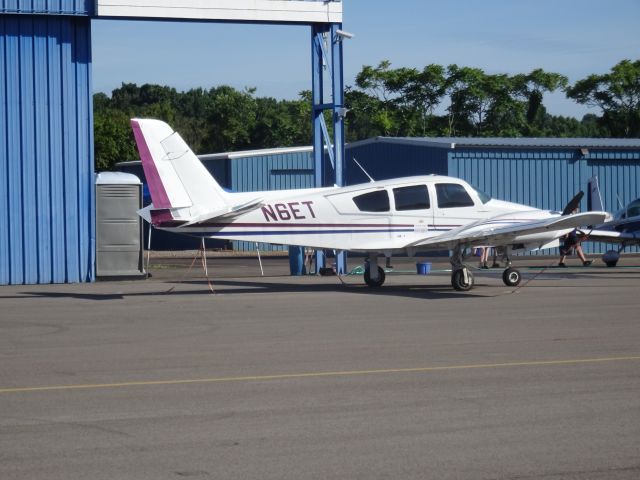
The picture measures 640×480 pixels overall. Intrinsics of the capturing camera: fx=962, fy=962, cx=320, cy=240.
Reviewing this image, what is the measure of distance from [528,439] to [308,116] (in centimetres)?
7752

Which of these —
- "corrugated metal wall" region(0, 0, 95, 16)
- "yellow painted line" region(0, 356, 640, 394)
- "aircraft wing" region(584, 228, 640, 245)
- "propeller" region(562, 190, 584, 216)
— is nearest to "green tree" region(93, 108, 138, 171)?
"corrugated metal wall" region(0, 0, 95, 16)

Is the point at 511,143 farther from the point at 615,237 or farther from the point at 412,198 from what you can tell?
the point at 412,198

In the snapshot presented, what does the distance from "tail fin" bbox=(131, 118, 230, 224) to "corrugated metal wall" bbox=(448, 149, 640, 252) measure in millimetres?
22729

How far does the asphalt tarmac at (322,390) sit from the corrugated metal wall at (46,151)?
23.7 feet

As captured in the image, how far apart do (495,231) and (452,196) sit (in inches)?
59.9

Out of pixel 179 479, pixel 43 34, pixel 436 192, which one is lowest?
pixel 179 479

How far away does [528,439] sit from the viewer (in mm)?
7113

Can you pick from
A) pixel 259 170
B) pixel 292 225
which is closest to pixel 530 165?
pixel 259 170

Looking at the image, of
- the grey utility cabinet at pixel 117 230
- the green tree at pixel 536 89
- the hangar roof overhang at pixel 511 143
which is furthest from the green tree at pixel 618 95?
the grey utility cabinet at pixel 117 230

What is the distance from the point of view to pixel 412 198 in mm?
20281

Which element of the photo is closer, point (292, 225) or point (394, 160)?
point (292, 225)

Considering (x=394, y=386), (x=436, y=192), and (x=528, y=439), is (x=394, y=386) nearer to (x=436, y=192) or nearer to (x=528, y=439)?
(x=528, y=439)

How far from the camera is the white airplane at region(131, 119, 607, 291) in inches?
734

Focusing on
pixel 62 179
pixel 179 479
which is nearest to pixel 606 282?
pixel 62 179
